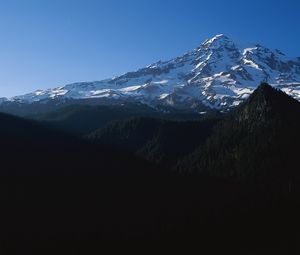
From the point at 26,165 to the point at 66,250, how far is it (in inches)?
2396

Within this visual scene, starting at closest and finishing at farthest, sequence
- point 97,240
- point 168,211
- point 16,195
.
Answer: point 97,240 → point 16,195 → point 168,211

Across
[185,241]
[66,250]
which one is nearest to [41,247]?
[66,250]

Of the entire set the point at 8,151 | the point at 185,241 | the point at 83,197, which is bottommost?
the point at 185,241

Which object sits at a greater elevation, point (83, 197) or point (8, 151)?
point (8, 151)

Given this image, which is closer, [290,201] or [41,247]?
[41,247]

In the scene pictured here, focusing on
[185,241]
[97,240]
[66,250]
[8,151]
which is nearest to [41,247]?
[66,250]

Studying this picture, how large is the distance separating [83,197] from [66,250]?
4106 cm

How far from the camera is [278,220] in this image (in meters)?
175

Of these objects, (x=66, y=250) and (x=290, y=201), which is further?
(x=290, y=201)

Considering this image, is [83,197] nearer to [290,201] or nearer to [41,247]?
[41,247]

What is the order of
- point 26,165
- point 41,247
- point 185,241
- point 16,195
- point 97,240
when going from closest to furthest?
point 41,247 < point 97,240 < point 185,241 < point 16,195 < point 26,165

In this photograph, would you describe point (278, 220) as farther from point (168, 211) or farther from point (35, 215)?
point (35, 215)

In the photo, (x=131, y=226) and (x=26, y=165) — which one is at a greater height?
(x=26, y=165)

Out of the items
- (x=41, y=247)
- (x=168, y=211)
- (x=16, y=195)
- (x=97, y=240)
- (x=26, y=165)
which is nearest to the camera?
(x=41, y=247)
